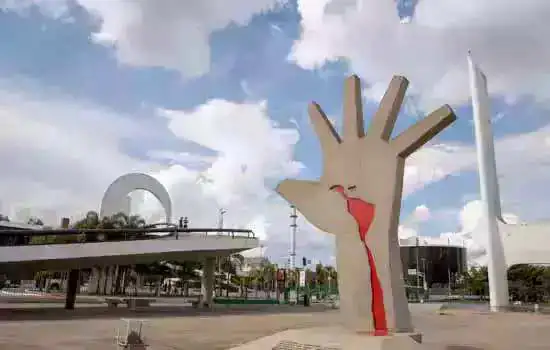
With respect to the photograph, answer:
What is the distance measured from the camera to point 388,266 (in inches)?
481

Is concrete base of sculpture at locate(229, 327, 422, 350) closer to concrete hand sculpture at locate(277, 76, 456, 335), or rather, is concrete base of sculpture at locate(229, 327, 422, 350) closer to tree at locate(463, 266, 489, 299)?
concrete hand sculpture at locate(277, 76, 456, 335)

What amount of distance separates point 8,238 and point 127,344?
1670cm

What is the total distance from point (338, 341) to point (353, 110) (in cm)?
636

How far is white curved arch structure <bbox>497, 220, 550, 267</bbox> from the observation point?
170ft

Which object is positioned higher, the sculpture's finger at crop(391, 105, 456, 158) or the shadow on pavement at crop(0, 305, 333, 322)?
the sculpture's finger at crop(391, 105, 456, 158)

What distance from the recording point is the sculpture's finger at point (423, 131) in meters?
12.0

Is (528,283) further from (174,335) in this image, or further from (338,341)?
(338,341)

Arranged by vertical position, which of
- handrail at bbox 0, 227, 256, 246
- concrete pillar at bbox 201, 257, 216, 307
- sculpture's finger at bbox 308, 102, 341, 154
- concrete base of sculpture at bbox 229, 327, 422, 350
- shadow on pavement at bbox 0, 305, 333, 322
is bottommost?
shadow on pavement at bbox 0, 305, 333, 322

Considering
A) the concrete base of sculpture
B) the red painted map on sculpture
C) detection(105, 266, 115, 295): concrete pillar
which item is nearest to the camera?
the concrete base of sculpture

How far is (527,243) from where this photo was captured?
5209 cm

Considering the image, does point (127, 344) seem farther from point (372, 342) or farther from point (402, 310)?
point (402, 310)

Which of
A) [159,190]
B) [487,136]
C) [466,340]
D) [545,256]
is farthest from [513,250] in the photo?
[159,190]

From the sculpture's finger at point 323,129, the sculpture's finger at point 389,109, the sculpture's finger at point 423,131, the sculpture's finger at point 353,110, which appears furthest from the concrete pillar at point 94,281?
the sculpture's finger at point 423,131

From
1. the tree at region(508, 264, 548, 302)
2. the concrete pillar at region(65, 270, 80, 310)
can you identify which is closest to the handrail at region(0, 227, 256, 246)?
the concrete pillar at region(65, 270, 80, 310)
